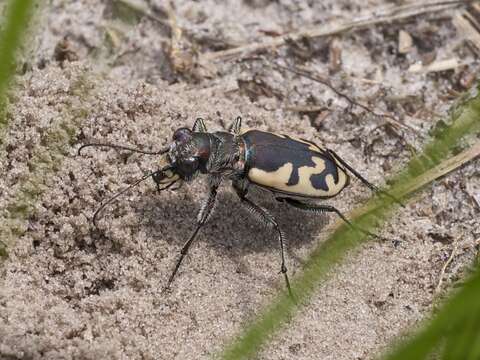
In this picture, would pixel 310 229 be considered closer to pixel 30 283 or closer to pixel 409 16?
pixel 30 283

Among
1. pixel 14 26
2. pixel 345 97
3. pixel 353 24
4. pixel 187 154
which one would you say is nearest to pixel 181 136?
pixel 187 154

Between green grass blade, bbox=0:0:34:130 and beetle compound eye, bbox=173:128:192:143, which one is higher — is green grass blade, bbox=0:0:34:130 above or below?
above

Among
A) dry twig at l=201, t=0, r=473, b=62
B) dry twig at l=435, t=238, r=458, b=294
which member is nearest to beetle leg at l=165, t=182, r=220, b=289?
dry twig at l=435, t=238, r=458, b=294

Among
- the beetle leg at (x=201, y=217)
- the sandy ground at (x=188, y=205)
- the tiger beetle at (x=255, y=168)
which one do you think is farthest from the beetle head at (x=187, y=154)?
the sandy ground at (x=188, y=205)

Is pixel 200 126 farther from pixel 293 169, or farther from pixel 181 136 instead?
pixel 293 169

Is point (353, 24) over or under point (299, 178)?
over

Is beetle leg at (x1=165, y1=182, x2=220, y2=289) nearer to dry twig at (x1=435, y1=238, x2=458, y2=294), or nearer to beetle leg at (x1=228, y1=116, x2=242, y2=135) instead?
beetle leg at (x1=228, y1=116, x2=242, y2=135)

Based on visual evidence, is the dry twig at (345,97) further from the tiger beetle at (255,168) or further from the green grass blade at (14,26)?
the green grass blade at (14,26)
